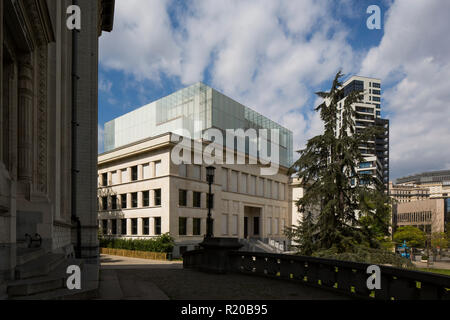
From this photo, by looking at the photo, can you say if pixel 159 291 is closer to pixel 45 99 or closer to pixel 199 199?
pixel 45 99

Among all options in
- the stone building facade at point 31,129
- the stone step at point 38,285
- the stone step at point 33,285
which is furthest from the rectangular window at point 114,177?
the stone step at point 33,285

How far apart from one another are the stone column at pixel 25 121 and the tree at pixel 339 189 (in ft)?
46.5

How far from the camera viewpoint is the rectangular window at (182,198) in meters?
43.5

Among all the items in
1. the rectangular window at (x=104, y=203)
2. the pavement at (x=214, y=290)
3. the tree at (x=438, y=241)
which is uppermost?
the pavement at (x=214, y=290)

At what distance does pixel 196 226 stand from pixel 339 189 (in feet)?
95.1

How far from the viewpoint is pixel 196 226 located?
4584 cm

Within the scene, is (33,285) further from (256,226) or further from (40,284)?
(256,226)

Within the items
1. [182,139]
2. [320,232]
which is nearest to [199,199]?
[182,139]

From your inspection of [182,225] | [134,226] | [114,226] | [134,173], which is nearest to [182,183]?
[182,225]

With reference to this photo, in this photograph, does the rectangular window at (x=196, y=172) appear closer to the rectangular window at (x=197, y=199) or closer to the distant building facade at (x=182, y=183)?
the distant building facade at (x=182, y=183)

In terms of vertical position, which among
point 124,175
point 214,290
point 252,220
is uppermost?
point 124,175

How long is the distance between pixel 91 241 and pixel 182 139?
26.6 meters

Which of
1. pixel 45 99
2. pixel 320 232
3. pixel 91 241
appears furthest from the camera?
pixel 320 232
